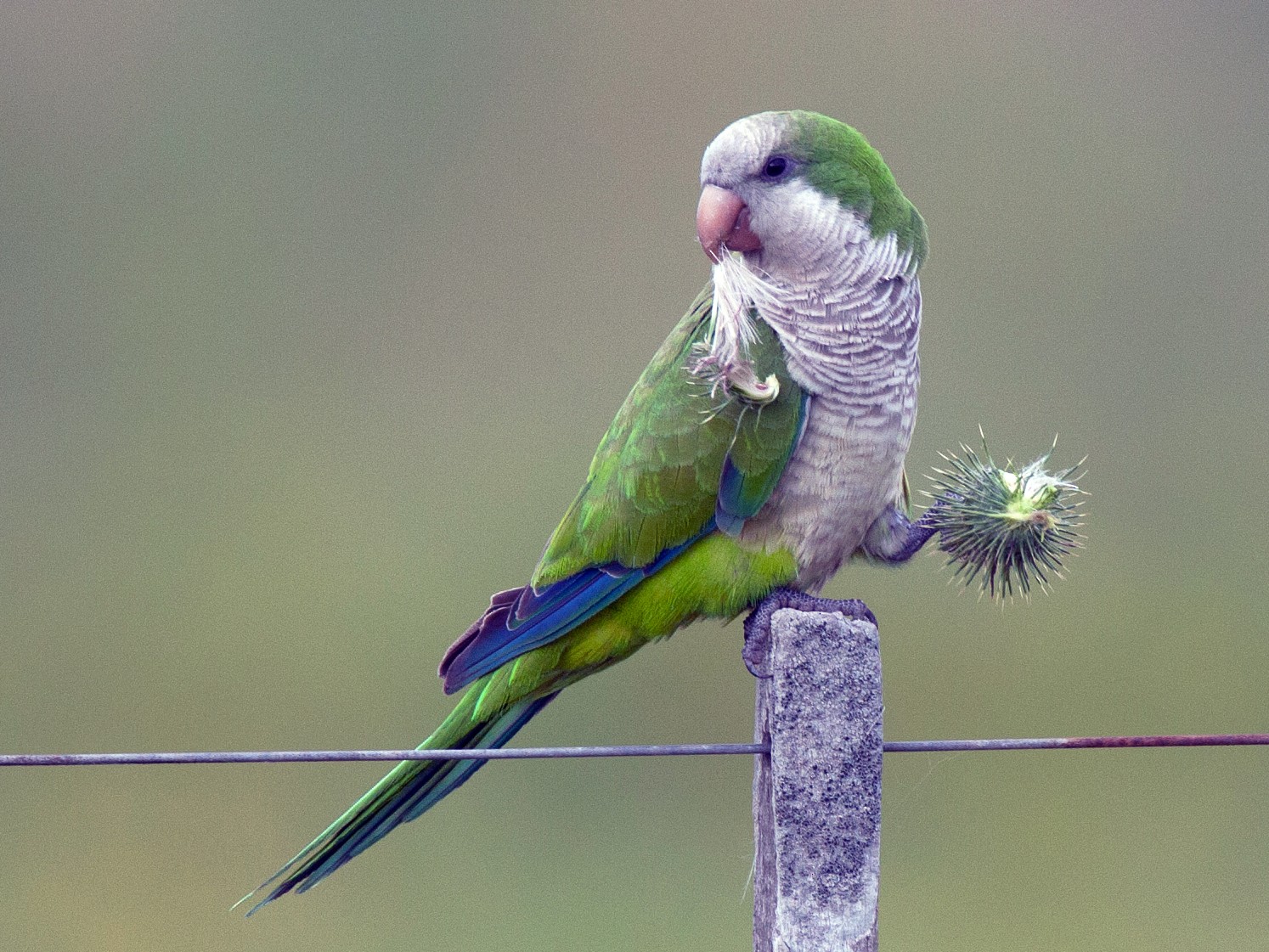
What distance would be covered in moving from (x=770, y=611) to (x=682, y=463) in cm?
28

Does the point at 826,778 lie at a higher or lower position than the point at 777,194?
lower

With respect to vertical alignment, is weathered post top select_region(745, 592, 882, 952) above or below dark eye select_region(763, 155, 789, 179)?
below

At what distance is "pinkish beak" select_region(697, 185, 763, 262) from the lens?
1.90 meters

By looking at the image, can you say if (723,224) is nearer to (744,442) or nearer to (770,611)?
(744,442)

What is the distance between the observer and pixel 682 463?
6.25ft

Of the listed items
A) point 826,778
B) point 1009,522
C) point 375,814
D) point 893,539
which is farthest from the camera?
point 893,539

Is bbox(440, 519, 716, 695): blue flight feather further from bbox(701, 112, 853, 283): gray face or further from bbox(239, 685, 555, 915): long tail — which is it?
bbox(701, 112, 853, 283): gray face

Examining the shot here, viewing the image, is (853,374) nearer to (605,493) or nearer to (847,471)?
(847,471)

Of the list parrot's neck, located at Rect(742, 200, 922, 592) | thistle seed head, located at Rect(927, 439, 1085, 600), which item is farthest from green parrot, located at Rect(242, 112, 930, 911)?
thistle seed head, located at Rect(927, 439, 1085, 600)

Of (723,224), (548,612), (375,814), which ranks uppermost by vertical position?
(723,224)

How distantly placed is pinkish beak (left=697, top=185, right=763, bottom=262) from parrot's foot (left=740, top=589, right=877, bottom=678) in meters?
0.56

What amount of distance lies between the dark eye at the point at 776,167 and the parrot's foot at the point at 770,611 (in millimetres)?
668

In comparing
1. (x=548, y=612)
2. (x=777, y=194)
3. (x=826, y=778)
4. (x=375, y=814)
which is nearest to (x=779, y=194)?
(x=777, y=194)

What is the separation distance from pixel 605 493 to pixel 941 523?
54 centimetres
